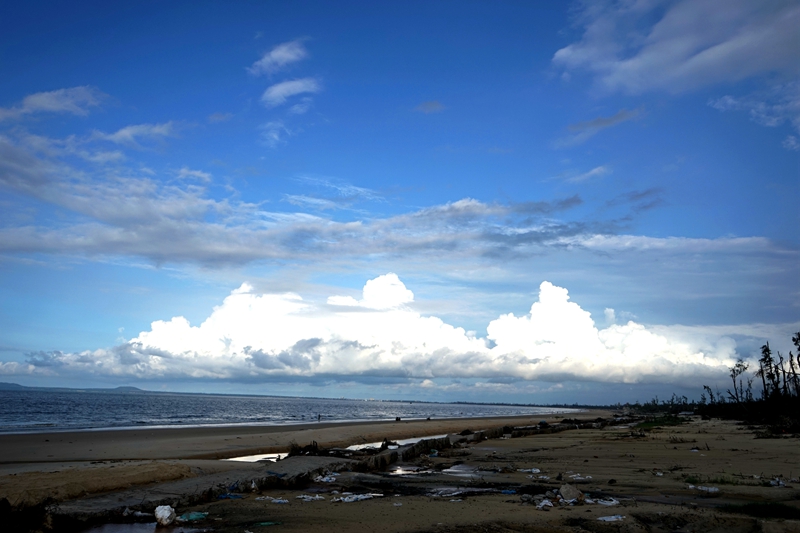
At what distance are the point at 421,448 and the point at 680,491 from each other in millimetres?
12189

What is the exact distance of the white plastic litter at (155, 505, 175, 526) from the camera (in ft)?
31.3

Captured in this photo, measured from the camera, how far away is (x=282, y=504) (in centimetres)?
1115

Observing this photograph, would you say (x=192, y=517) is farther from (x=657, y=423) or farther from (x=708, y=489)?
(x=657, y=423)

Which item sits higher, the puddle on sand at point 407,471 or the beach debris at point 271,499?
the beach debris at point 271,499

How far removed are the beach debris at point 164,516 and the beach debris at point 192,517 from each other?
0.14 m

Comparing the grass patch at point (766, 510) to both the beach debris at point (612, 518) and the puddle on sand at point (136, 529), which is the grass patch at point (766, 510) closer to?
the beach debris at point (612, 518)

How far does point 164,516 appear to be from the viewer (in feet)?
31.4

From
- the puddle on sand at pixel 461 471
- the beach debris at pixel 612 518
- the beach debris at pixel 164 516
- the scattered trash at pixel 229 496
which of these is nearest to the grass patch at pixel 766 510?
the beach debris at pixel 612 518

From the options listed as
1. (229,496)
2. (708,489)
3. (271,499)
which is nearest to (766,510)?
(708,489)

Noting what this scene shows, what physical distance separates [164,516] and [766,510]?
431 inches

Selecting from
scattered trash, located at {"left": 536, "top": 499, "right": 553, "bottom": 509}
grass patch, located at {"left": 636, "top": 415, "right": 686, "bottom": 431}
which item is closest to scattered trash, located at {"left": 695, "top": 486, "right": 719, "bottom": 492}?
scattered trash, located at {"left": 536, "top": 499, "right": 553, "bottom": 509}

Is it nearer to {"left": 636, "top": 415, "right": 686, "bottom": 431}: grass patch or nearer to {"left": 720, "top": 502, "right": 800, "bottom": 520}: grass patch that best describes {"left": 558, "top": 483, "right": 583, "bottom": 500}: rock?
{"left": 720, "top": 502, "right": 800, "bottom": 520}: grass patch

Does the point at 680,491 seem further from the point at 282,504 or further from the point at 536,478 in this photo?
the point at 282,504

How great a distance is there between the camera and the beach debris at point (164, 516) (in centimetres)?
953
